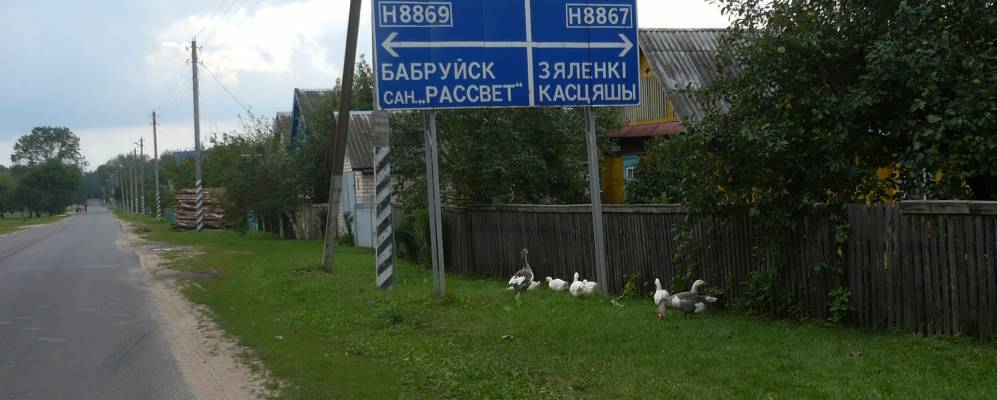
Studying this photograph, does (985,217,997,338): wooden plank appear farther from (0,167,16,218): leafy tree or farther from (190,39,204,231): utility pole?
(0,167,16,218): leafy tree

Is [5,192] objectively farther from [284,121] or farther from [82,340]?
[82,340]

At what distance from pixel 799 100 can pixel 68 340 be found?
27.8 ft

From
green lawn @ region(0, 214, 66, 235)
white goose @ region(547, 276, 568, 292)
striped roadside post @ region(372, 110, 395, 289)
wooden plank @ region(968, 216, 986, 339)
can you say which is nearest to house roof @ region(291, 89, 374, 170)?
striped roadside post @ region(372, 110, 395, 289)

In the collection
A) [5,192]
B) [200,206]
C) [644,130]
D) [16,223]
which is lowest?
[16,223]

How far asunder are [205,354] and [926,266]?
7.04 meters

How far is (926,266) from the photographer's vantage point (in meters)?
8.77

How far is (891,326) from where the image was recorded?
9.15 m

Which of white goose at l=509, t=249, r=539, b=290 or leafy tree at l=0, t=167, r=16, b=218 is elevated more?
leafy tree at l=0, t=167, r=16, b=218

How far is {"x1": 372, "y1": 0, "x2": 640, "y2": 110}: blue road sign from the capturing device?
41.0 feet

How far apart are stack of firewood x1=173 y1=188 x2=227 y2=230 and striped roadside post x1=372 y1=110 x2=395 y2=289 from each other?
34.9 meters

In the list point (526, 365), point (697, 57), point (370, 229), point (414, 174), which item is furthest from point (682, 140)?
point (370, 229)

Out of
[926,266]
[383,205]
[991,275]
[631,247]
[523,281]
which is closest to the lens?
[991,275]

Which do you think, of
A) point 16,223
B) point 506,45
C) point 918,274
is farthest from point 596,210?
point 16,223

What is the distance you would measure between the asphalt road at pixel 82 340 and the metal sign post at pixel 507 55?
172 inches
